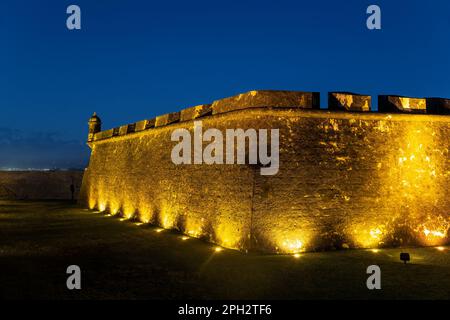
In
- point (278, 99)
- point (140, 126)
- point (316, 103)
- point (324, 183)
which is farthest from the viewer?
point (140, 126)

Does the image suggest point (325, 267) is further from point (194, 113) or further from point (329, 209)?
point (194, 113)

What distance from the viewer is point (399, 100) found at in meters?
9.84

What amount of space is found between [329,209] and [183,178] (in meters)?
4.52

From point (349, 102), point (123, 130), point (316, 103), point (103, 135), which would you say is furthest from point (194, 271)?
point (103, 135)

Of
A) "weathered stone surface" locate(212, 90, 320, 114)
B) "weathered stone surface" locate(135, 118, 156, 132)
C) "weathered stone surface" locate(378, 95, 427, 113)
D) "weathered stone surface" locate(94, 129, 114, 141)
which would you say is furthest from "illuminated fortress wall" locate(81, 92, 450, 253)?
"weathered stone surface" locate(94, 129, 114, 141)

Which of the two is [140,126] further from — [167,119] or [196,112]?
[196,112]

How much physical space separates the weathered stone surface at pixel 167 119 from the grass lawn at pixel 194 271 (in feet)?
13.5

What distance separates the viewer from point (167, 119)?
12867mm

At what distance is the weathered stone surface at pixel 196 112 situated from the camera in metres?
10.7

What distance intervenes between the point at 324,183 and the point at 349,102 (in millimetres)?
2191

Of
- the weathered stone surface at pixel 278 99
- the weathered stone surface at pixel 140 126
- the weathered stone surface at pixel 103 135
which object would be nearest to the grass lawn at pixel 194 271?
the weathered stone surface at pixel 278 99

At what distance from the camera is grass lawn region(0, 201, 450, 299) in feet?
18.1

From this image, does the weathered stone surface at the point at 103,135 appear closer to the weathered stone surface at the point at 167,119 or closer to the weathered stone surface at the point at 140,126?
the weathered stone surface at the point at 140,126
